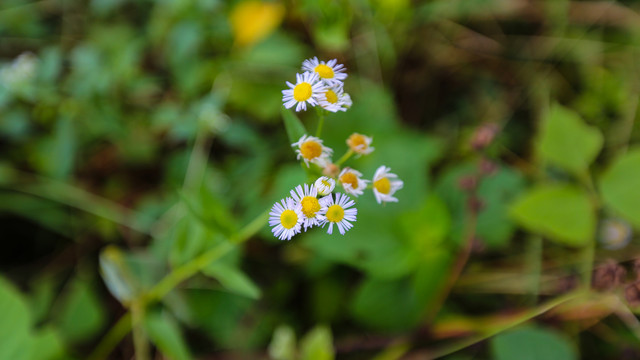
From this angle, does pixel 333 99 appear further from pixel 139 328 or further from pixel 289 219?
pixel 139 328

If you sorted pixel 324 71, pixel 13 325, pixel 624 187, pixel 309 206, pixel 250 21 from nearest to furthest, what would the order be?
pixel 309 206 < pixel 324 71 < pixel 13 325 < pixel 624 187 < pixel 250 21

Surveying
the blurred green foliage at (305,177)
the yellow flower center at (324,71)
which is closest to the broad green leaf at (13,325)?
the blurred green foliage at (305,177)

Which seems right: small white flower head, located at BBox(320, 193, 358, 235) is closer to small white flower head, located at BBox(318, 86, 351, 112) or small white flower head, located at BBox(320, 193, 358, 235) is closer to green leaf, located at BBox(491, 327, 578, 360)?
small white flower head, located at BBox(318, 86, 351, 112)

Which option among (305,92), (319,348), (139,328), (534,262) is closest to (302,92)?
(305,92)

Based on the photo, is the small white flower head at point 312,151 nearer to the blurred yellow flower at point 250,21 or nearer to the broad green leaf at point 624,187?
the broad green leaf at point 624,187

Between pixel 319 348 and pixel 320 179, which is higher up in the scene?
pixel 320 179

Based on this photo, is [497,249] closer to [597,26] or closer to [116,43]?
[597,26]

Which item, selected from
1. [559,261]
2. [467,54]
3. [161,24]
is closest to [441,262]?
[559,261]

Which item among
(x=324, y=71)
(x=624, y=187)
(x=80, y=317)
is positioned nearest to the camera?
(x=324, y=71)

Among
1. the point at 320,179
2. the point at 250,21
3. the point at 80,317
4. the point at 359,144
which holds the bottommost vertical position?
the point at 320,179
